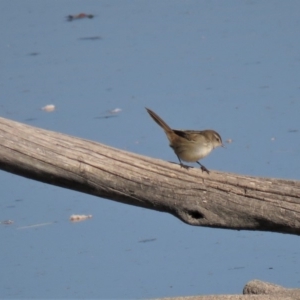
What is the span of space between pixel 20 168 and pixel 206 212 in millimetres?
737

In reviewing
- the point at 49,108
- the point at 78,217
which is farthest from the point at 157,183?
the point at 49,108

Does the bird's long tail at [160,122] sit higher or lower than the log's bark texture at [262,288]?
higher

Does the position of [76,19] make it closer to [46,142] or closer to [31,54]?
[31,54]

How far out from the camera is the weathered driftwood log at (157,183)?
3332 mm

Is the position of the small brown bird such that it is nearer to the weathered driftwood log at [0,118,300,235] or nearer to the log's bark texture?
the log's bark texture

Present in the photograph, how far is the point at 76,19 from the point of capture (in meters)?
8.64

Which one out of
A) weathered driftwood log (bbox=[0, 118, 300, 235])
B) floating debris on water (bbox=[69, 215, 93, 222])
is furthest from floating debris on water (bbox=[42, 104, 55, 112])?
weathered driftwood log (bbox=[0, 118, 300, 235])

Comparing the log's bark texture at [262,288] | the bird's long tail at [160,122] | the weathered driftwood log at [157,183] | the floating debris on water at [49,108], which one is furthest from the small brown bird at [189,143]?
the floating debris on water at [49,108]

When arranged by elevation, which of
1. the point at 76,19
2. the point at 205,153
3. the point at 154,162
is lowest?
the point at 76,19

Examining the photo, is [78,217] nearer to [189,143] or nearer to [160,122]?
[189,143]

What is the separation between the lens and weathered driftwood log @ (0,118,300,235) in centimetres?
333

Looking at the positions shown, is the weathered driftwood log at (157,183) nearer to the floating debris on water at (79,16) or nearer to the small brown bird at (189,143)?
the small brown bird at (189,143)

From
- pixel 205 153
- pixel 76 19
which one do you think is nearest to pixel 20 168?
pixel 205 153

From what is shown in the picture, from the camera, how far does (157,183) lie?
134 inches
